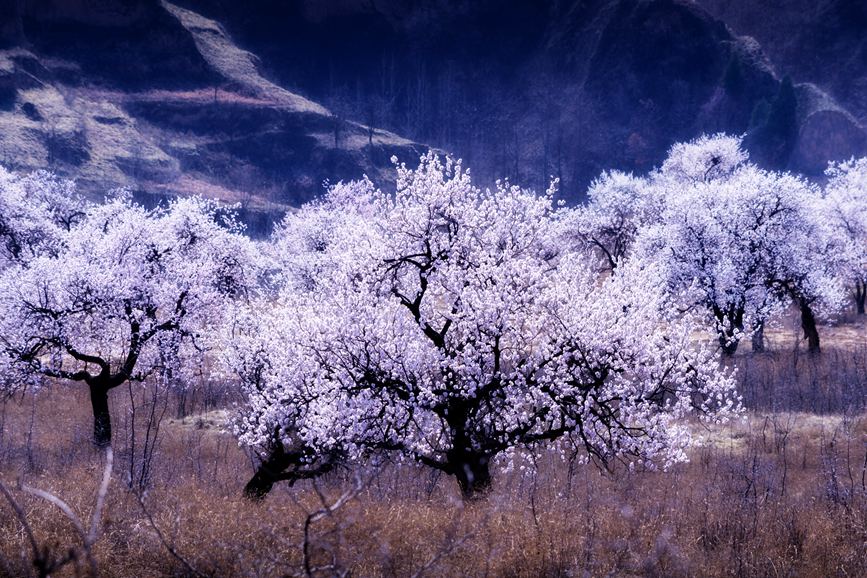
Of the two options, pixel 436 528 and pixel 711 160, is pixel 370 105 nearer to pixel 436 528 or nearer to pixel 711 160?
pixel 711 160

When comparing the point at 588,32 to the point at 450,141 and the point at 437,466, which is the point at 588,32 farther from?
the point at 437,466

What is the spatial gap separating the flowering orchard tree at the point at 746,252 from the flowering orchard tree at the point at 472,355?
20989 mm

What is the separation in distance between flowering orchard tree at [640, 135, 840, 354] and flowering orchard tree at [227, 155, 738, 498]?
21.0m

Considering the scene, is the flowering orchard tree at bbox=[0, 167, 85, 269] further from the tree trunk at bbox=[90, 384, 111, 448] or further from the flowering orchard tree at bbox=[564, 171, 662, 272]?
the flowering orchard tree at bbox=[564, 171, 662, 272]

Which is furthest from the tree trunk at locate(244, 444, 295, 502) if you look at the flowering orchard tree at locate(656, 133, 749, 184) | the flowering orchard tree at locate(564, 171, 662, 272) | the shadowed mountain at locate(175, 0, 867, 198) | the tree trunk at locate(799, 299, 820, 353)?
the shadowed mountain at locate(175, 0, 867, 198)

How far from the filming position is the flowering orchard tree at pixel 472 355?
1274 cm

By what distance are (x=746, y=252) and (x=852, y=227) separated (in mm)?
20983

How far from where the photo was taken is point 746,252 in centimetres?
3422

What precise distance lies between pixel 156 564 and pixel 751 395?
25.1 m

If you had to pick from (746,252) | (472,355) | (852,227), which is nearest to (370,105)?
(852,227)

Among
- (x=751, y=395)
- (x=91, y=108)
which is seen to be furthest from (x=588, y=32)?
(x=751, y=395)

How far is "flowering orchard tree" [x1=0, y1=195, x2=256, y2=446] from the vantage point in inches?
810

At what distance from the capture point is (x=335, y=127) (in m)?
158

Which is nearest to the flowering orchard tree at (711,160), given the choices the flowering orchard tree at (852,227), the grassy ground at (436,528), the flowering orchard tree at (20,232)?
the flowering orchard tree at (852,227)
